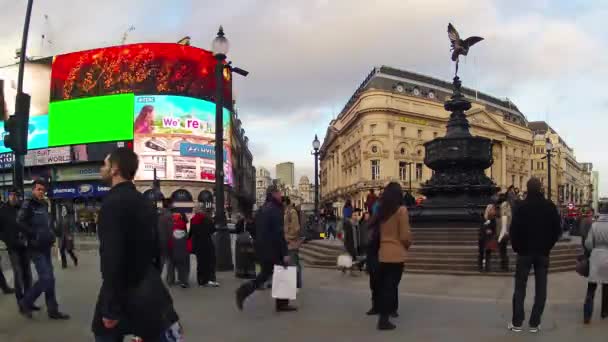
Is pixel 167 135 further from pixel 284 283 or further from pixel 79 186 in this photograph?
pixel 284 283

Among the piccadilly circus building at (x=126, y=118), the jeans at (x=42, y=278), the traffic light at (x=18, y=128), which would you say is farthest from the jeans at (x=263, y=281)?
the piccadilly circus building at (x=126, y=118)

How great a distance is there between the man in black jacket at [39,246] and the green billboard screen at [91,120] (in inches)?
2104

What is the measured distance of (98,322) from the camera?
10.5 feet

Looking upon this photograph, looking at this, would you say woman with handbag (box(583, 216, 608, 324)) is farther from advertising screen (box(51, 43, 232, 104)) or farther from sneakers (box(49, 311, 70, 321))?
advertising screen (box(51, 43, 232, 104))

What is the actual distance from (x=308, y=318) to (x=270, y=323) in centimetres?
55

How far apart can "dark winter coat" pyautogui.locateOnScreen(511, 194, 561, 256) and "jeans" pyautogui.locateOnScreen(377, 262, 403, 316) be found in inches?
54.2

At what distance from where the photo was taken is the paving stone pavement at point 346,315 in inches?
231

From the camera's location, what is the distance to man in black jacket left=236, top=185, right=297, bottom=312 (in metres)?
7.20

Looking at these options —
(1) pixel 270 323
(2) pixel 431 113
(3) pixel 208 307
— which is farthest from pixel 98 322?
(2) pixel 431 113

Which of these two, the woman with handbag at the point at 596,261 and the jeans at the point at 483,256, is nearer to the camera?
the woman with handbag at the point at 596,261

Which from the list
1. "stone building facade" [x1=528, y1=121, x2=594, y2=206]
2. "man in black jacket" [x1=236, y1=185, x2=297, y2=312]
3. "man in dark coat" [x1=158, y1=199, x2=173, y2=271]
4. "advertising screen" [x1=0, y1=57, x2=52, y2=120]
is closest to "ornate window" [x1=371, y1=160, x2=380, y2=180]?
"stone building facade" [x1=528, y1=121, x2=594, y2=206]

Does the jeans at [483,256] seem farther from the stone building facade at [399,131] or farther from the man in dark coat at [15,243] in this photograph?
the stone building facade at [399,131]

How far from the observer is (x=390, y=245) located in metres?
6.18

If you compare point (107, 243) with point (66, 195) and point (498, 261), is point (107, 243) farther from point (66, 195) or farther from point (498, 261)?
point (66, 195)
